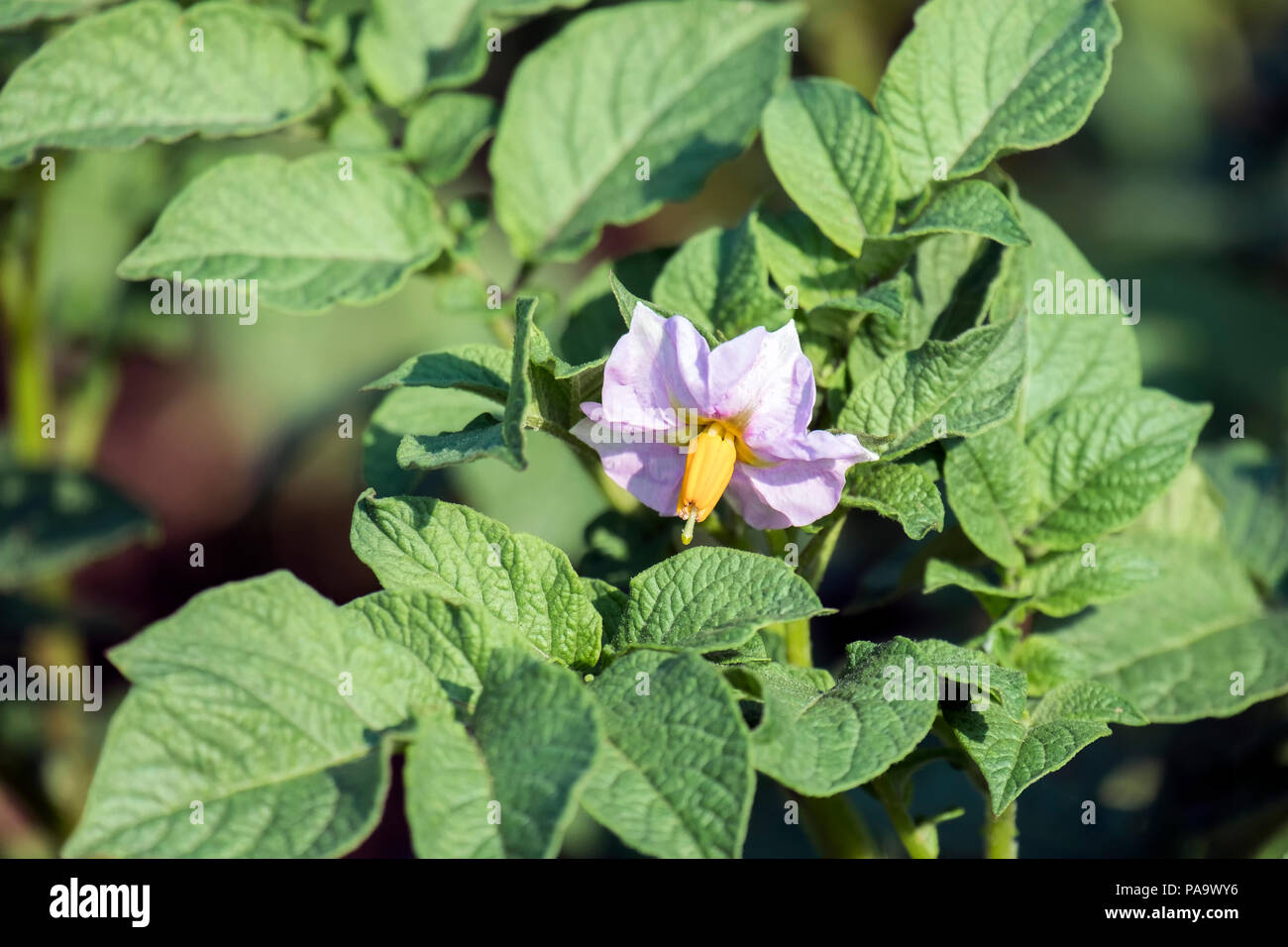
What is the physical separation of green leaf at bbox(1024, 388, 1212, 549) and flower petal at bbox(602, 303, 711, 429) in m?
0.40

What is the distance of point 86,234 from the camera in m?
2.40

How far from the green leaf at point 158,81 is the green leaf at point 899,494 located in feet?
2.46

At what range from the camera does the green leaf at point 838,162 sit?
1.21 meters

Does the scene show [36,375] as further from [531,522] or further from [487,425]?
[487,425]

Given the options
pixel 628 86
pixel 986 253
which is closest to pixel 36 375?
pixel 628 86

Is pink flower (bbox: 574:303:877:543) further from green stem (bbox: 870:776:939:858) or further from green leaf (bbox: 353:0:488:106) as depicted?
green leaf (bbox: 353:0:488:106)

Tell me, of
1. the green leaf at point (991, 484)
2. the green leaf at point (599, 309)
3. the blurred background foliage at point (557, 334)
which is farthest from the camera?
the blurred background foliage at point (557, 334)

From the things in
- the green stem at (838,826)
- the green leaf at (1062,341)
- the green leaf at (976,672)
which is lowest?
the green stem at (838,826)

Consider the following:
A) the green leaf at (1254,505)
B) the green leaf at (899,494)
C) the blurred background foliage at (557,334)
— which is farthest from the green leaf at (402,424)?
the green leaf at (1254,505)

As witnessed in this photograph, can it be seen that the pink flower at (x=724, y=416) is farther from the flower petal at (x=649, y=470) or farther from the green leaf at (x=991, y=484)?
the green leaf at (x=991, y=484)

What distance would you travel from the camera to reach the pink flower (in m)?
1.02

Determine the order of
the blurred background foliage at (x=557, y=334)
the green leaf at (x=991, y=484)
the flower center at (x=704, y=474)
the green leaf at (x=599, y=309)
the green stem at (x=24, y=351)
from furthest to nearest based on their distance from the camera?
the green stem at (x=24, y=351), the blurred background foliage at (x=557, y=334), the green leaf at (x=599, y=309), the green leaf at (x=991, y=484), the flower center at (x=704, y=474)

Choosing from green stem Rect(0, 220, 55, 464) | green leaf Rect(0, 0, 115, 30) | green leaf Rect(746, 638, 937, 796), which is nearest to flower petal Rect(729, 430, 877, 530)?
green leaf Rect(746, 638, 937, 796)
